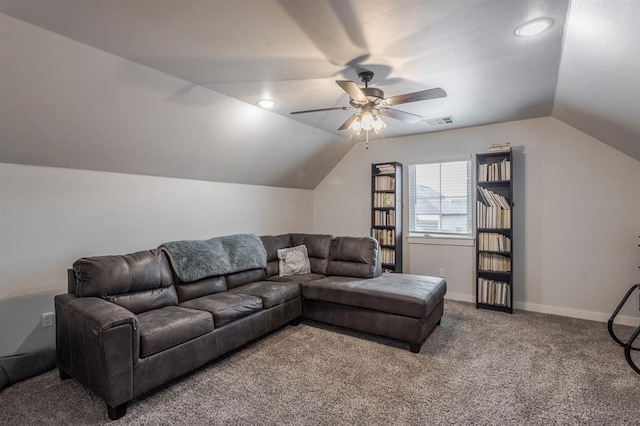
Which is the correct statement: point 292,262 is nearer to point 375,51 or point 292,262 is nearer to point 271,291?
point 271,291

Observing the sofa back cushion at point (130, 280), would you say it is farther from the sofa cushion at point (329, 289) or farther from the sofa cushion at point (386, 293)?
the sofa cushion at point (386, 293)

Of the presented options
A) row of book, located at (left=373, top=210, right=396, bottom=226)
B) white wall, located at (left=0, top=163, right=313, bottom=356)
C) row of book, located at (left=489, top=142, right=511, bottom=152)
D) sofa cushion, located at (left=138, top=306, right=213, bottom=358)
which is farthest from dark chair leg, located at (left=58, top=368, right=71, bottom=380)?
row of book, located at (left=489, top=142, right=511, bottom=152)

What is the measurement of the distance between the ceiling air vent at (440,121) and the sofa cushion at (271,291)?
2.69 m

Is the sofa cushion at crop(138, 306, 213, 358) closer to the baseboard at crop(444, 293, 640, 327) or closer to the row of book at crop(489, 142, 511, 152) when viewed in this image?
the baseboard at crop(444, 293, 640, 327)

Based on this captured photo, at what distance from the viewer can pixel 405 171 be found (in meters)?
5.14

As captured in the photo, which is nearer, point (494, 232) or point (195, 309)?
point (195, 309)

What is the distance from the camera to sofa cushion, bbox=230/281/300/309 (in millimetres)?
3299

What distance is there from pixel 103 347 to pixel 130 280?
0.81 meters

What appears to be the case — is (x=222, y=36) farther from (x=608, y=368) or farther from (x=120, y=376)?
(x=608, y=368)

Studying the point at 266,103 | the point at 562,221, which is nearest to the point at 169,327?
the point at 266,103

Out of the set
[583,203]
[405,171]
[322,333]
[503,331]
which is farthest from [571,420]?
[405,171]

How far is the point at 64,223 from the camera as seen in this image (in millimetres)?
2938

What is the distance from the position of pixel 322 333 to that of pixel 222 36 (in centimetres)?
285

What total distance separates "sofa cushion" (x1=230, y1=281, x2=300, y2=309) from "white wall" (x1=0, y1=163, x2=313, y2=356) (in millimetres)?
1058
